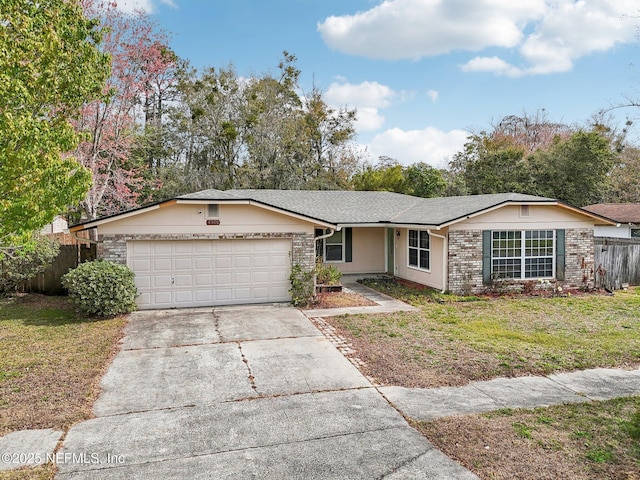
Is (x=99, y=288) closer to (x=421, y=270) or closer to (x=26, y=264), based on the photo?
(x=26, y=264)

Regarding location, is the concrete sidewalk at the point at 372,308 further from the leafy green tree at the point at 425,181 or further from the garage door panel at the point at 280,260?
the leafy green tree at the point at 425,181

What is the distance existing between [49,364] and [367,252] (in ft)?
41.8

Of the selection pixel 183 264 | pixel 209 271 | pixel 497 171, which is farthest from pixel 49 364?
pixel 497 171

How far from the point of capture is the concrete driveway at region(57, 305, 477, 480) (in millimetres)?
4445

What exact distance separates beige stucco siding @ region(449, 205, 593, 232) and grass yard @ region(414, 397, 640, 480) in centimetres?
872

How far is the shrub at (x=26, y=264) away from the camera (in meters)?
12.9

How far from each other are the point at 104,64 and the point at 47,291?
7.90m

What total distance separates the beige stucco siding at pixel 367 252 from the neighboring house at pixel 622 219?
14.7 meters

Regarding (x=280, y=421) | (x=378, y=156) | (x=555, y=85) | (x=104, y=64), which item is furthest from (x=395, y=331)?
(x=378, y=156)

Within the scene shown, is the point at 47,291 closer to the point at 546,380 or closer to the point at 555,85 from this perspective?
the point at 546,380

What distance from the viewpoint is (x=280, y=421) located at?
5.48 metres

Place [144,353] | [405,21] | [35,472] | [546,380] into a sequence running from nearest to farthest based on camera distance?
[35,472], [546,380], [144,353], [405,21]

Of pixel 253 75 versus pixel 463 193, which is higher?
pixel 253 75

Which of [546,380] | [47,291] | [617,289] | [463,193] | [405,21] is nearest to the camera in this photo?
[546,380]
